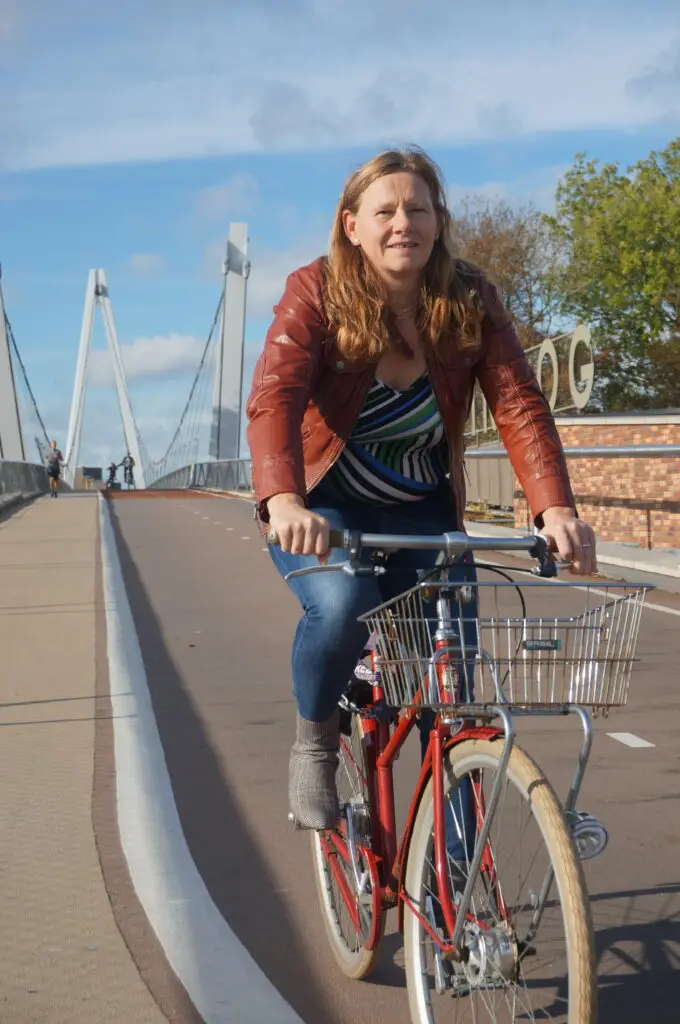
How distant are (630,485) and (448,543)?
1445 cm

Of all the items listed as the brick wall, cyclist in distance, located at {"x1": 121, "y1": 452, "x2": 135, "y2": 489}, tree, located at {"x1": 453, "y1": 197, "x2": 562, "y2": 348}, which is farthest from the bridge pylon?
the brick wall

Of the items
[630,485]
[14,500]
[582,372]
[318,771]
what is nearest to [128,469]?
[14,500]

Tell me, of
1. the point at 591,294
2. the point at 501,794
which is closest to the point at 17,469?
the point at 591,294

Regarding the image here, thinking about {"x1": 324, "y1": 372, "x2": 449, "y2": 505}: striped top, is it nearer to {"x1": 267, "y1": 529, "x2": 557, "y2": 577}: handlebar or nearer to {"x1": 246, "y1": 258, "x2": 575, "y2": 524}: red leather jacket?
{"x1": 246, "y1": 258, "x2": 575, "y2": 524}: red leather jacket

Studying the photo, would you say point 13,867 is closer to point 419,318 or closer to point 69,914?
point 69,914

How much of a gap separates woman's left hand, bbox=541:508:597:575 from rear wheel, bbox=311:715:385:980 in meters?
0.76

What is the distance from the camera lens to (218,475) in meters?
57.0

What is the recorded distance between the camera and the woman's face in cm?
332

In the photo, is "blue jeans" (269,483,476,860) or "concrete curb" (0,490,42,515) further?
"concrete curb" (0,490,42,515)

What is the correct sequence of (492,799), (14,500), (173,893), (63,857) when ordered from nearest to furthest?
(492,799)
(173,893)
(63,857)
(14,500)

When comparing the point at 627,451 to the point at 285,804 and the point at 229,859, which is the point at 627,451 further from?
the point at 229,859

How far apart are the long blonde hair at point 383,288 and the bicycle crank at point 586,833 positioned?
3.74ft

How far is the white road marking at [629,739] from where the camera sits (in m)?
6.48

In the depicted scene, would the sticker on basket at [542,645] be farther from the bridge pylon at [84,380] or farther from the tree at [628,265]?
the bridge pylon at [84,380]
